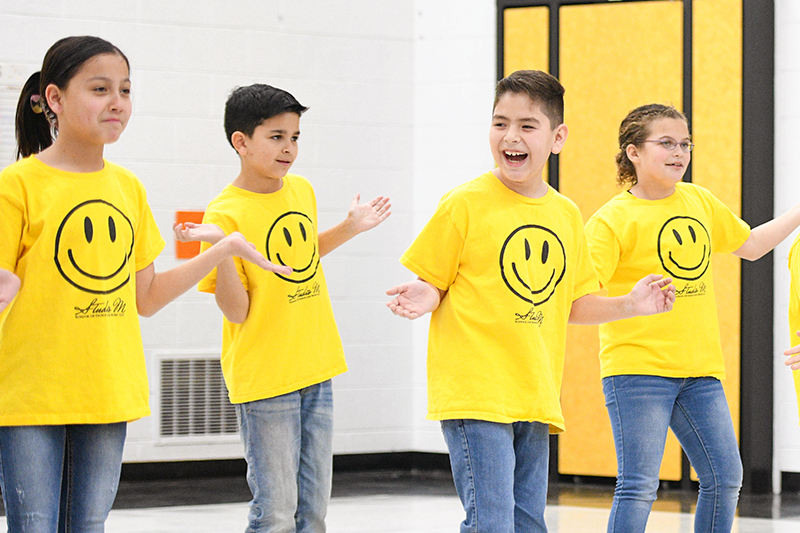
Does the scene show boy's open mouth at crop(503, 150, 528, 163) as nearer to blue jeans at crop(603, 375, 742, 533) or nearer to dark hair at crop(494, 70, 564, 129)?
dark hair at crop(494, 70, 564, 129)

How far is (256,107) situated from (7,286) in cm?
100

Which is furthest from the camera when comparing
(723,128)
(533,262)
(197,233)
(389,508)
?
(723,128)

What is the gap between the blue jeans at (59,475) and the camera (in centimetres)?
179

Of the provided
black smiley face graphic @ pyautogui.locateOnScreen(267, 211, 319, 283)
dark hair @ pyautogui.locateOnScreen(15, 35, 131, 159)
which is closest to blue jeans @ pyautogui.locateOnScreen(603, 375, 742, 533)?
black smiley face graphic @ pyautogui.locateOnScreen(267, 211, 319, 283)

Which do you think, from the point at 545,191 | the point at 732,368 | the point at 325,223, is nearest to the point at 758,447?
the point at 732,368

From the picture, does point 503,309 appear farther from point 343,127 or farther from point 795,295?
point 343,127

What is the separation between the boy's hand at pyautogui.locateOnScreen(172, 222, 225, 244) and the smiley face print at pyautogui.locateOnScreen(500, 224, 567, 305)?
2.14 ft

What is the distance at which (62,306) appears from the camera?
185cm

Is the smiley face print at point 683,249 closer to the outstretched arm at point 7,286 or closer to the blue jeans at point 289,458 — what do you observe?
the blue jeans at point 289,458

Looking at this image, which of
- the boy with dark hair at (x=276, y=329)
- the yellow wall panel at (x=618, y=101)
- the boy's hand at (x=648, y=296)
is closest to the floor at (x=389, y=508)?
the yellow wall panel at (x=618, y=101)

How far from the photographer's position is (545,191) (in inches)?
93.0

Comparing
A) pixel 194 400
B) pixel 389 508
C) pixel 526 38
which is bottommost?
pixel 389 508

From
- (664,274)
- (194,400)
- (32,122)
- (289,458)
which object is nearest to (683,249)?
(664,274)

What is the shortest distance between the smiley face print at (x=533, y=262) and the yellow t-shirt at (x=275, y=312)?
575mm
